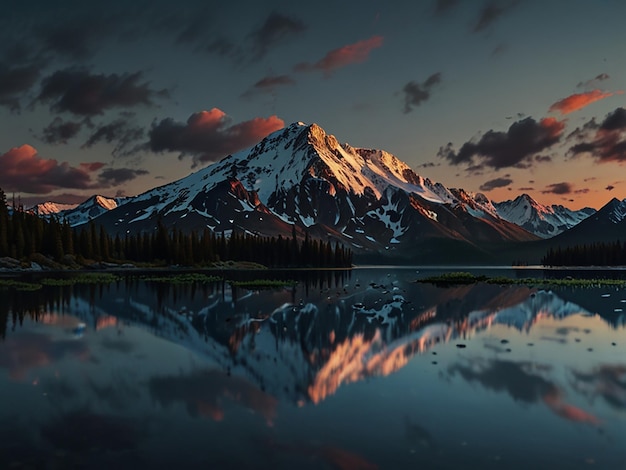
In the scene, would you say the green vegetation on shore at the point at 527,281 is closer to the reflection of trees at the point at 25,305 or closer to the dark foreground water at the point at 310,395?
the dark foreground water at the point at 310,395

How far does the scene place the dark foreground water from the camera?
13508 millimetres

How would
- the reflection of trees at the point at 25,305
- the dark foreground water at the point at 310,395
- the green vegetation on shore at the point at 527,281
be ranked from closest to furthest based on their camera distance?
the dark foreground water at the point at 310,395 → the reflection of trees at the point at 25,305 → the green vegetation on shore at the point at 527,281

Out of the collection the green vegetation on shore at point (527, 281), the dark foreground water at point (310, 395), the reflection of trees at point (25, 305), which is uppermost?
the reflection of trees at point (25, 305)

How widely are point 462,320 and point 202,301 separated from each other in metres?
29.3

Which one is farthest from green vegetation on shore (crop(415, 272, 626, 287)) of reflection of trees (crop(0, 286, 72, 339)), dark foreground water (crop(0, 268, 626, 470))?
reflection of trees (crop(0, 286, 72, 339))

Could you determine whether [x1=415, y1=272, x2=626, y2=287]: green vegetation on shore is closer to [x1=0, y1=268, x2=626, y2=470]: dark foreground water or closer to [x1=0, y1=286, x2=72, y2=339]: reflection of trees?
[x1=0, y1=268, x2=626, y2=470]: dark foreground water

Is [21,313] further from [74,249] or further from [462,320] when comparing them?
[74,249]

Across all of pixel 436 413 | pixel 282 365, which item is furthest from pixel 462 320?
pixel 436 413

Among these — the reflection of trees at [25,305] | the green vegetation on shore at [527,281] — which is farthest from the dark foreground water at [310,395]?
the green vegetation on shore at [527,281]

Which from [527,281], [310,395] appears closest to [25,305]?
[310,395]

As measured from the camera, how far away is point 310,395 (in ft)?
62.8

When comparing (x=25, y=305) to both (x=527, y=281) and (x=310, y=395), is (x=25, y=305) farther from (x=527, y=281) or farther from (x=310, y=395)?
(x=527, y=281)

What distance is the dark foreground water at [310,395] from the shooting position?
13.5 metres

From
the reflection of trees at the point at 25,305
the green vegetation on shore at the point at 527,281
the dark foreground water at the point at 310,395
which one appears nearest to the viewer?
the dark foreground water at the point at 310,395
